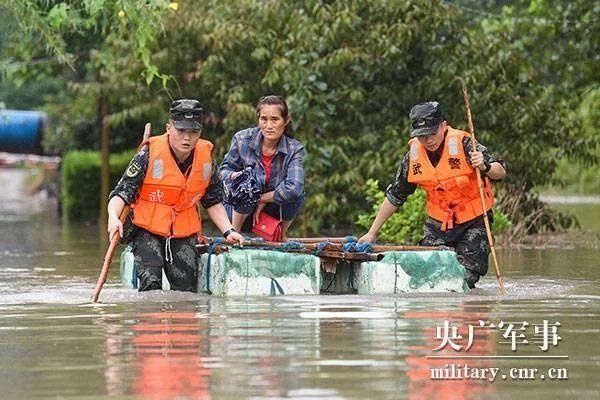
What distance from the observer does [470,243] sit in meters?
13.8

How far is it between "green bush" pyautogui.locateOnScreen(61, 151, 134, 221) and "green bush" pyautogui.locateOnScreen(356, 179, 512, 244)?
1284 centimetres

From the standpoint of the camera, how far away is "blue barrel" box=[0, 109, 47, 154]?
4212 cm

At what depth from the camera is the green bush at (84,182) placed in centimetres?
3281

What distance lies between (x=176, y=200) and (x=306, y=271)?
1.16 meters

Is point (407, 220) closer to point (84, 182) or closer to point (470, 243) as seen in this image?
point (470, 243)

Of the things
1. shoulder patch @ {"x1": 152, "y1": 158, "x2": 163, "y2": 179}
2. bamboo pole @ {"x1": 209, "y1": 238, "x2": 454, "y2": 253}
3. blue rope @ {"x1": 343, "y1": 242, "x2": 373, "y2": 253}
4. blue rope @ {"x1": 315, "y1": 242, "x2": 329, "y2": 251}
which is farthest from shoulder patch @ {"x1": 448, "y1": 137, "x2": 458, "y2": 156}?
shoulder patch @ {"x1": 152, "y1": 158, "x2": 163, "y2": 179}

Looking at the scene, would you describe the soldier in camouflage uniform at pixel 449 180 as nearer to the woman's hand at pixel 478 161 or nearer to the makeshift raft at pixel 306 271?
the woman's hand at pixel 478 161

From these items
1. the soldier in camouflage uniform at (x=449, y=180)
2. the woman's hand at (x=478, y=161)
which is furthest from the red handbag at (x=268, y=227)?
the woman's hand at (x=478, y=161)

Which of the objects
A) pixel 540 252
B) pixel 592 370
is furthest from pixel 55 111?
pixel 592 370

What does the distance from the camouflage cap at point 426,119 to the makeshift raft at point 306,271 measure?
950 mm

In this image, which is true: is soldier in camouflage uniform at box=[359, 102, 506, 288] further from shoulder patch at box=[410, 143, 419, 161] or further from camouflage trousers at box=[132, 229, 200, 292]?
camouflage trousers at box=[132, 229, 200, 292]

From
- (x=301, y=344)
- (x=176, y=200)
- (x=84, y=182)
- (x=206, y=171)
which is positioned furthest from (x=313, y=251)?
(x=84, y=182)

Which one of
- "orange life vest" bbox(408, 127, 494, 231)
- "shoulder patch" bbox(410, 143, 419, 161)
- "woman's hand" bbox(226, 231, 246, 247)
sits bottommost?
"woman's hand" bbox(226, 231, 246, 247)

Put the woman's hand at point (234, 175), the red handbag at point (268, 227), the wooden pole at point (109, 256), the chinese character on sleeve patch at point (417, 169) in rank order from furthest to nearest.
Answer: the red handbag at point (268, 227), the woman's hand at point (234, 175), the chinese character on sleeve patch at point (417, 169), the wooden pole at point (109, 256)
